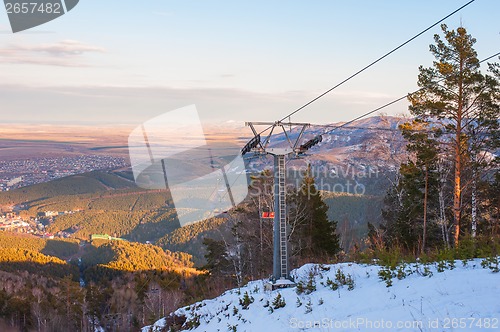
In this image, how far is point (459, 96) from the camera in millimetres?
22266

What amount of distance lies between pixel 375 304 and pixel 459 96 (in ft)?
54.0

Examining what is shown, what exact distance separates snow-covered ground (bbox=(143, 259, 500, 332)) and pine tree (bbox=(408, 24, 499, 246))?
12124 mm

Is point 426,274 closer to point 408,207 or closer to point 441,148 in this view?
point 441,148

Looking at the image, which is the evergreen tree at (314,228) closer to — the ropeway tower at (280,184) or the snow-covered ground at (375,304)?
the ropeway tower at (280,184)

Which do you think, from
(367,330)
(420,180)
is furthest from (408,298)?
(420,180)

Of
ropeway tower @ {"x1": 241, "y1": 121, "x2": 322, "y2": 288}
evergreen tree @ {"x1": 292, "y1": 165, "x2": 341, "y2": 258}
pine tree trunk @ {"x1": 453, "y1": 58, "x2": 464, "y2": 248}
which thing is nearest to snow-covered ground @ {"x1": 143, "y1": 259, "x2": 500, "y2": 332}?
ropeway tower @ {"x1": 241, "y1": 121, "x2": 322, "y2": 288}

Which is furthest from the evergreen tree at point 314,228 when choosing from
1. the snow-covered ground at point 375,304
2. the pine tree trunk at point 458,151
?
the snow-covered ground at point 375,304

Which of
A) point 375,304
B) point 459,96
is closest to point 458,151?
point 459,96

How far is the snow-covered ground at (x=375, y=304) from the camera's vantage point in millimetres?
7020

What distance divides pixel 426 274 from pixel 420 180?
2109cm

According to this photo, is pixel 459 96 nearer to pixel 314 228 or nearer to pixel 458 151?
pixel 458 151

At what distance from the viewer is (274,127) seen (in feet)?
57.3

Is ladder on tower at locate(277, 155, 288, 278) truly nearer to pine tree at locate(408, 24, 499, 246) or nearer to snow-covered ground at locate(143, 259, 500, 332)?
snow-covered ground at locate(143, 259, 500, 332)

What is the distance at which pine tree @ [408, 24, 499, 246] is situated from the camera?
2230cm
